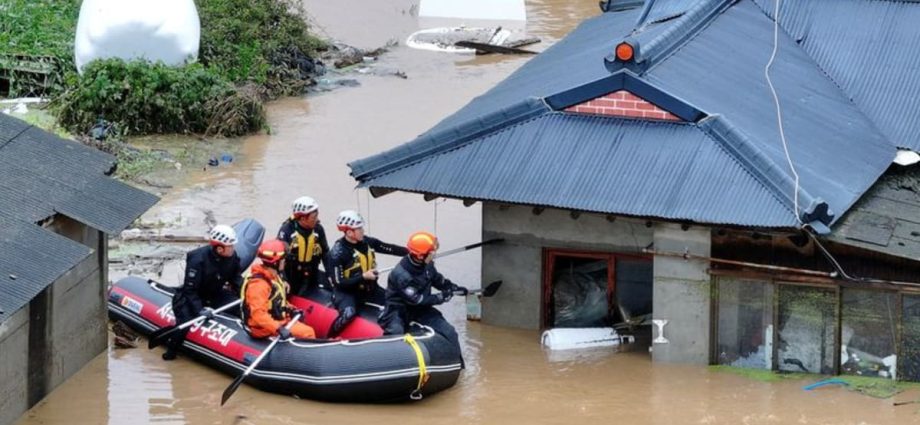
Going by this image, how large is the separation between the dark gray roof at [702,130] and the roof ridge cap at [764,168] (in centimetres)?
1

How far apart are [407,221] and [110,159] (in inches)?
234

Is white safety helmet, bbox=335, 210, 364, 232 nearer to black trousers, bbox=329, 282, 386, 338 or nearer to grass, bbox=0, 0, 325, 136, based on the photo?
black trousers, bbox=329, 282, 386, 338

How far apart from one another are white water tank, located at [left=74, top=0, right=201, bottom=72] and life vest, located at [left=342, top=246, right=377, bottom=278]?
10852mm

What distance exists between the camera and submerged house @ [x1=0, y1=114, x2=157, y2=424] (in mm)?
15570

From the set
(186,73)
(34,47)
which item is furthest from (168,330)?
(34,47)

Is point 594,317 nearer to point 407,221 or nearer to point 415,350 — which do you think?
point 415,350

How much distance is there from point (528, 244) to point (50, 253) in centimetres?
549

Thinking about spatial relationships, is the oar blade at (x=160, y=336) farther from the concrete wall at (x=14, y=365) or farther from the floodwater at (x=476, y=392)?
the concrete wall at (x=14, y=365)

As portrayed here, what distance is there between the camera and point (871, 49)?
21.0m

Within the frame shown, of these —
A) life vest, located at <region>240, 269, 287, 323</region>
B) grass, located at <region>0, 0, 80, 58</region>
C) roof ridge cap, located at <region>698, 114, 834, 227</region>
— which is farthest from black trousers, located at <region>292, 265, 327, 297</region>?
grass, located at <region>0, 0, 80, 58</region>

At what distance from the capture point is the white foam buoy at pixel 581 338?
60.9 feet

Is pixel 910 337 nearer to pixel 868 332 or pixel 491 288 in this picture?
pixel 868 332

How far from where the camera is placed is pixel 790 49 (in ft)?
69.6

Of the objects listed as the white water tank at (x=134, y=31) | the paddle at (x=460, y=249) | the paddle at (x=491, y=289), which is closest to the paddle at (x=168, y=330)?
the paddle at (x=460, y=249)
